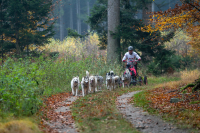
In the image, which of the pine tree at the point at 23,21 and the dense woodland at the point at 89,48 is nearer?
the dense woodland at the point at 89,48

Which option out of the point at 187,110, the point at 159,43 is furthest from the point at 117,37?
the point at 187,110

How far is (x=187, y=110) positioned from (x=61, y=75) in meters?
9.30

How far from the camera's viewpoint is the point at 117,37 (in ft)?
69.5

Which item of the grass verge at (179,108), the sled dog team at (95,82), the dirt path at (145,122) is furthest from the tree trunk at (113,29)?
the dirt path at (145,122)

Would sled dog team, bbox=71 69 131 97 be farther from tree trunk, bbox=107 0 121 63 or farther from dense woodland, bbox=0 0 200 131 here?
tree trunk, bbox=107 0 121 63

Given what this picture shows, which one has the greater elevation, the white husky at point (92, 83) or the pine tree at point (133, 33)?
the pine tree at point (133, 33)

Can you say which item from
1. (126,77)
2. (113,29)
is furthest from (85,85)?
(113,29)

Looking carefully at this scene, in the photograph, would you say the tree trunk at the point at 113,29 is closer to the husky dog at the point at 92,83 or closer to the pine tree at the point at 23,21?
the pine tree at the point at 23,21

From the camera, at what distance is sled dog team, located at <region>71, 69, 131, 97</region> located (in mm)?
12640

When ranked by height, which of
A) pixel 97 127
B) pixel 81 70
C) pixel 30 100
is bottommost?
pixel 97 127

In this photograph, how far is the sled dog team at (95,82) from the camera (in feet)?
41.5

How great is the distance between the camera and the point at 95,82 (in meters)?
13.8

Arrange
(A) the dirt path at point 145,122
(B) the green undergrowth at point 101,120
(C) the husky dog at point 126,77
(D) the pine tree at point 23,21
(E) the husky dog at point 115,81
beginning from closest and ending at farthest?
(A) the dirt path at point 145,122, (B) the green undergrowth at point 101,120, (E) the husky dog at point 115,81, (C) the husky dog at point 126,77, (D) the pine tree at point 23,21

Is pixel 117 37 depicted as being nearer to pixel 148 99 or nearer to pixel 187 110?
pixel 148 99
